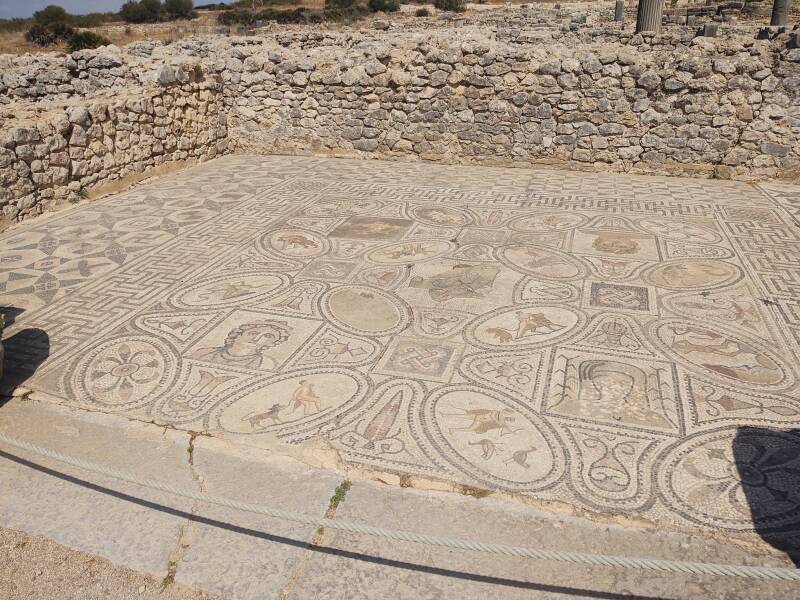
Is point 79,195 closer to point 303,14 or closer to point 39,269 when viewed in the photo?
point 39,269

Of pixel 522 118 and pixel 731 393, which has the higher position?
pixel 522 118

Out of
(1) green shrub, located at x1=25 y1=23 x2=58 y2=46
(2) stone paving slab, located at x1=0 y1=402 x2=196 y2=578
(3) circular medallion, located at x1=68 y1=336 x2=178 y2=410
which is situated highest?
(1) green shrub, located at x1=25 y1=23 x2=58 y2=46

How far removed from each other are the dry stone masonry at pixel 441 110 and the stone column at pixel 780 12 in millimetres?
8111

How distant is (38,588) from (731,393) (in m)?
2.53

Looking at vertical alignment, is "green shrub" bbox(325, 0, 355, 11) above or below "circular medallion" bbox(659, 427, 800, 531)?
above

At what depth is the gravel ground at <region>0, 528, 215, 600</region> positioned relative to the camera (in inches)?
61.1

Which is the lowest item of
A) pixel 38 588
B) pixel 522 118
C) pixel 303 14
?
pixel 38 588

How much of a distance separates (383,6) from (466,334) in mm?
25549

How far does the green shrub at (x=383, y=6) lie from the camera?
2411 centimetres

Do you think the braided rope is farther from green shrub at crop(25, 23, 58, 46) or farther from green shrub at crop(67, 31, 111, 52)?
green shrub at crop(25, 23, 58, 46)

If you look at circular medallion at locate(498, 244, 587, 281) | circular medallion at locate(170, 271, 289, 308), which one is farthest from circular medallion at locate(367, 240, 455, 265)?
circular medallion at locate(170, 271, 289, 308)

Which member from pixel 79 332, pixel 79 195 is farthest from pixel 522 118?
pixel 79 332

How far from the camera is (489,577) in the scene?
5.06 ft

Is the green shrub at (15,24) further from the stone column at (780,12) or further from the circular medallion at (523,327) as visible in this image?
the circular medallion at (523,327)
